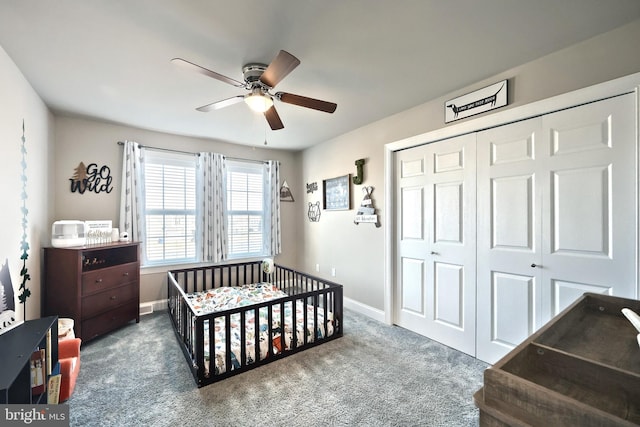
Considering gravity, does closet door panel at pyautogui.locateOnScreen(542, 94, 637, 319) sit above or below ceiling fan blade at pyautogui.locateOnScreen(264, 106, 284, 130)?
below

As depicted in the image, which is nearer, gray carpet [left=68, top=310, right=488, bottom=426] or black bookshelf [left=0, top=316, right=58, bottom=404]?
black bookshelf [left=0, top=316, right=58, bottom=404]

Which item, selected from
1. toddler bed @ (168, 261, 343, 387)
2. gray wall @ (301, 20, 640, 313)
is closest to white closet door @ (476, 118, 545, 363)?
gray wall @ (301, 20, 640, 313)

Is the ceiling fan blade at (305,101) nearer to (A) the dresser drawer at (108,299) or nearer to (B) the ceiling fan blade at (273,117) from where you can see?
(B) the ceiling fan blade at (273,117)

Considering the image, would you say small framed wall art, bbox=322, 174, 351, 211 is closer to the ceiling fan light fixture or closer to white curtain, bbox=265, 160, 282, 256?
white curtain, bbox=265, 160, 282, 256

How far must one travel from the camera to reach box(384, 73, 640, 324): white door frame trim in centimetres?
164

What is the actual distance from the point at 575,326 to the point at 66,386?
9.89 ft

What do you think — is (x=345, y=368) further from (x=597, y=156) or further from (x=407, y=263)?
(x=597, y=156)

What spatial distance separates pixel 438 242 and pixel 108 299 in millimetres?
3468

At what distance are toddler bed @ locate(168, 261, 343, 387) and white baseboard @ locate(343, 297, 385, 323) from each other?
0.66m

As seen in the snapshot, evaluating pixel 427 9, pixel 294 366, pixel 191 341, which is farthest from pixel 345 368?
pixel 427 9

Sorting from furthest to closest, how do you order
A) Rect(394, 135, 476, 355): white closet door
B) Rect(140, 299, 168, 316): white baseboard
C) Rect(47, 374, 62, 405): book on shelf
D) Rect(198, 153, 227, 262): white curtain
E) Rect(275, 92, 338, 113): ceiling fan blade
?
Rect(198, 153, 227, 262): white curtain → Rect(140, 299, 168, 316): white baseboard → Rect(394, 135, 476, 355): white closet door → Rect(275, 92, 338, 113): ceiling fan blade → Rect(47, 374, 62, 405): book on shelf

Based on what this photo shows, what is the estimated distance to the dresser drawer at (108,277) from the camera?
102 inches

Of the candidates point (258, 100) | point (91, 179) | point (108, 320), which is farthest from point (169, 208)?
point (258, 100)

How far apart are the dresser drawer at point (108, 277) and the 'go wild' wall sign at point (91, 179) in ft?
3.42
